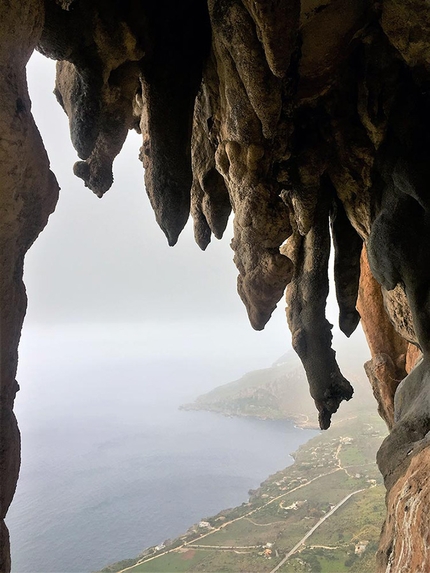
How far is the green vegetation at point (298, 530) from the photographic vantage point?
25.5 m

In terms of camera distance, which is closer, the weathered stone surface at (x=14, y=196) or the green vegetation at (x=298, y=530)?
the weathered stone surface at (x=14, y=196)

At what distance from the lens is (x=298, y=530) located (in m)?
30.6

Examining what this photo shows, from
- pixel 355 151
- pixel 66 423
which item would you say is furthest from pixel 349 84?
pixel 66 423

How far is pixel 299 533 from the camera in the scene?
30078 mm

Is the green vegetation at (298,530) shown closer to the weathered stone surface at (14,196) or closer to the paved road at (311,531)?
the paved road at (311,531)

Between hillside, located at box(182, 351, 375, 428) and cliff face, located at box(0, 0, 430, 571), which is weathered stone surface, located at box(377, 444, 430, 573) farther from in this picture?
hillside, located at box(182, 351, 375, 428)

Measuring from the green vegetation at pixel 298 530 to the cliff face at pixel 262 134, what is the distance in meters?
21.1

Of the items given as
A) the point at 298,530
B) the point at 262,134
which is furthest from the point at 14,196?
the point at 298,530

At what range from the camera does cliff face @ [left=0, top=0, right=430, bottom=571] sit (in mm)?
3424

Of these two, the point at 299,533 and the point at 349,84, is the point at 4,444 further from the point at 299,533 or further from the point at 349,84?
the point at 299,533

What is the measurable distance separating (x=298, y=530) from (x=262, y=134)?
33.6 m

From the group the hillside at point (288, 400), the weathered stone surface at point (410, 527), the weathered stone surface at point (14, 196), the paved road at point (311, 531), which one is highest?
the weathered stone surface at point (14, 196)

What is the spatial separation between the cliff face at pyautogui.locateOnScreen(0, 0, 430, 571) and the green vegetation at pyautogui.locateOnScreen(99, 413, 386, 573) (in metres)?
21.1

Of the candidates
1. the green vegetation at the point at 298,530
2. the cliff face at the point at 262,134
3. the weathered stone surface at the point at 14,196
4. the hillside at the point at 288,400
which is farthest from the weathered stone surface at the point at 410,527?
the hillside at the point at 288,400
